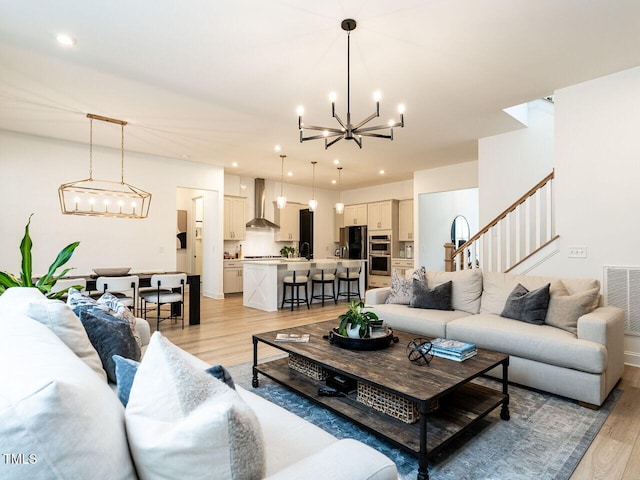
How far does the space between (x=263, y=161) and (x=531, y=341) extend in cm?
579

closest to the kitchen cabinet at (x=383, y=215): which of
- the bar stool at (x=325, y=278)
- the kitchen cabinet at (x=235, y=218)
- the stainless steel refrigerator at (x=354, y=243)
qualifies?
the stainless steel refrigerator at (x=354, y=243)

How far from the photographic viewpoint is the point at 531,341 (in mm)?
2762

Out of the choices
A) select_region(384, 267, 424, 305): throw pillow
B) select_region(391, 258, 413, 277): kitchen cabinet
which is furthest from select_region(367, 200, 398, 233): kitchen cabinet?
select_region(384, 267, 424, 305): throw pillow

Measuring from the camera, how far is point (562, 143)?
13.0ft

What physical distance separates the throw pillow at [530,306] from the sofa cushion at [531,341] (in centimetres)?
7

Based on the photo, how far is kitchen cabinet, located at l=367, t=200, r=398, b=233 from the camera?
8953mm

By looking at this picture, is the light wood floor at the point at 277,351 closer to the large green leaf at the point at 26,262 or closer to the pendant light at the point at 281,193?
the large green leaf at the point at 26,262

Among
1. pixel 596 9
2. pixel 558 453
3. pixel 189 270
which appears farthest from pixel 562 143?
pixel 189 270

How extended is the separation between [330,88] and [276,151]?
2649mm

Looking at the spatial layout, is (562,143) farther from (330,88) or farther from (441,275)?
(330,88)

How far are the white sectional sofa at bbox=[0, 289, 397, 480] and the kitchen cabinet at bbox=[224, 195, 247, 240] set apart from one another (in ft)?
24.2

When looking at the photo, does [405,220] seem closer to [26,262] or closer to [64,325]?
[26,262]

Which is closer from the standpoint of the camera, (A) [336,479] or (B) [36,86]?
(A) [336,479]

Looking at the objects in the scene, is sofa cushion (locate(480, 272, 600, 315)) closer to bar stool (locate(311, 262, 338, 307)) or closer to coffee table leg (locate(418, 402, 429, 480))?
coffee table leg (locate(418, 402, 429, 480))
